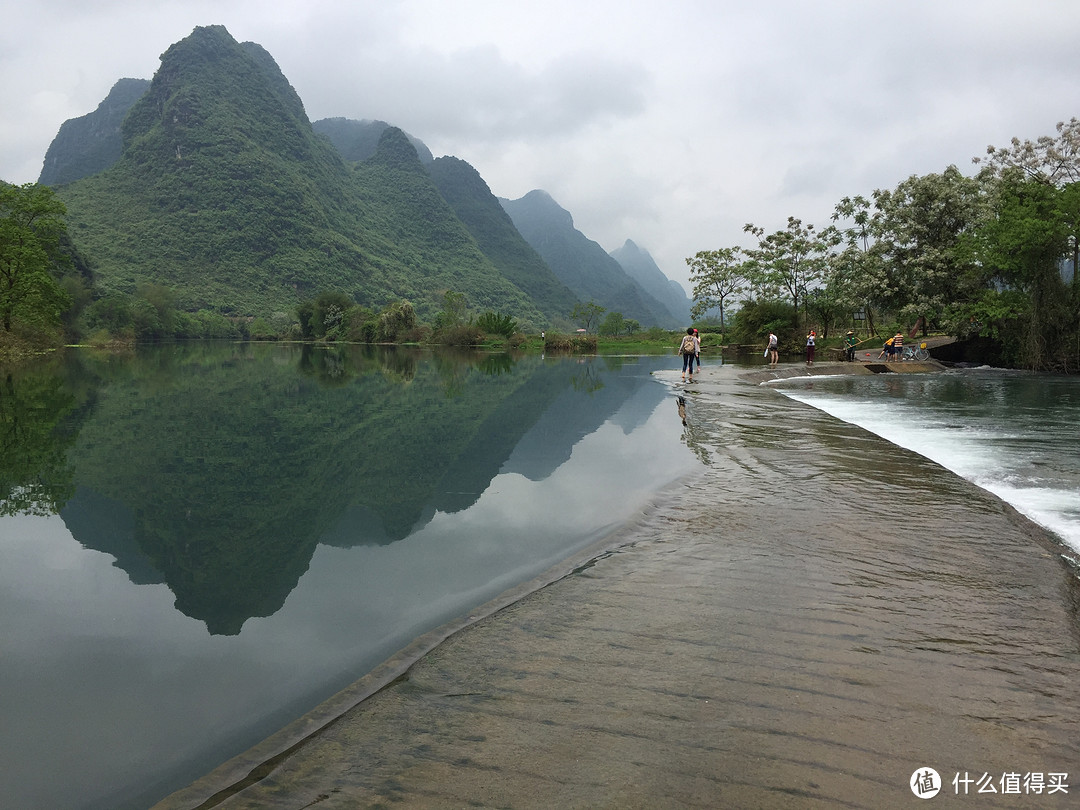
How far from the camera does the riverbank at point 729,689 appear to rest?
2.76 m

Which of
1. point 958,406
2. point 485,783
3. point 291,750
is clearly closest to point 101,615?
point 291,750

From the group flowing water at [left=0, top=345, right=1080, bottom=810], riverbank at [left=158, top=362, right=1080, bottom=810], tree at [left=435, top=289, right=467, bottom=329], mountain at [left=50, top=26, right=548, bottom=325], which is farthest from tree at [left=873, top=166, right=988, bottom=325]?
mountain at [left=50, top=26, right=548, bottom=325]

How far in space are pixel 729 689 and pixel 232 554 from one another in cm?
519

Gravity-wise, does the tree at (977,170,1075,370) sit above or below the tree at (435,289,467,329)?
below

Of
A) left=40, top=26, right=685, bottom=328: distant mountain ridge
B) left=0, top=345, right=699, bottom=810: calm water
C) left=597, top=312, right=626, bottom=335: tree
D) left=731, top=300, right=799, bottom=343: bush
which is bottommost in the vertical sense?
left=0, top=345, right=699, bottom=810: calm water

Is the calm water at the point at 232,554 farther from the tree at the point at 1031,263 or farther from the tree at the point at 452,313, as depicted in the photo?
the tree at the point at 452,313

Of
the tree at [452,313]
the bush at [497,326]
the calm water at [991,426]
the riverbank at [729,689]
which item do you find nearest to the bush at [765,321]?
the calm water at [991,426]

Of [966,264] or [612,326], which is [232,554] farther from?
[612,326]

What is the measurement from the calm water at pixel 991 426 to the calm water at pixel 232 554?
4574mm

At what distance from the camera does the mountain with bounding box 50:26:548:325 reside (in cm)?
12850

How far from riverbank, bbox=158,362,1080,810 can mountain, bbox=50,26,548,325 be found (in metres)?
118

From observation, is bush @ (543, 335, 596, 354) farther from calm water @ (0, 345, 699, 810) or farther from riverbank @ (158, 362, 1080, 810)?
riverbank @ (158, 362, 1080, 810)

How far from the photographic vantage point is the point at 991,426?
1402 cm

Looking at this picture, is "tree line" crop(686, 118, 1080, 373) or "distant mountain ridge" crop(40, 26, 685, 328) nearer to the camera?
"tree line" crop(686, 118, 1080, 373)
